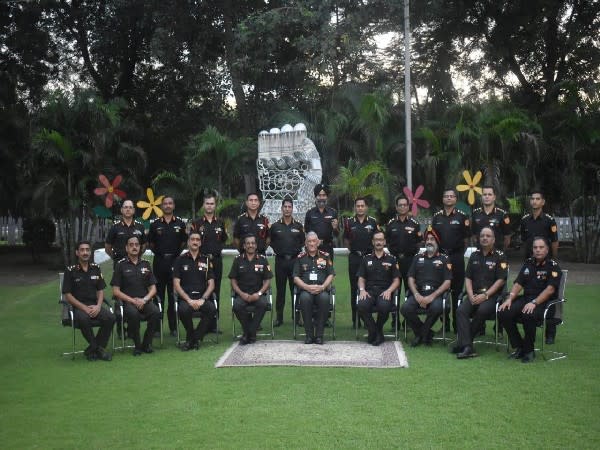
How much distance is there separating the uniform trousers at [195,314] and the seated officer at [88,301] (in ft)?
2.30

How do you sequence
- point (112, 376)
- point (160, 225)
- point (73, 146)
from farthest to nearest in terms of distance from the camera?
point (73, 146) → point (160, 225) → point (112, 376)

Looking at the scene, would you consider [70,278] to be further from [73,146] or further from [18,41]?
[18,41]

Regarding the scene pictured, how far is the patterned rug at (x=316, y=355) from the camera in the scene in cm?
644

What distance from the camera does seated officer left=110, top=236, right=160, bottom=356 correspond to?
7.14m

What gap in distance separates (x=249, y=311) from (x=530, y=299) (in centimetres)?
278

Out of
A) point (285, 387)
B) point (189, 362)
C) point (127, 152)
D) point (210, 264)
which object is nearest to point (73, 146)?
point (127, 152)

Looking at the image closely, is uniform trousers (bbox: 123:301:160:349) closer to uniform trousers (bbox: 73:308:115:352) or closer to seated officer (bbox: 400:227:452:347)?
uniform trousers (bbox: 73:308:115:352)

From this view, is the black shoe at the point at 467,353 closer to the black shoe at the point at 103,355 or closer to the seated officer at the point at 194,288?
the seated officer at the point at 194,288

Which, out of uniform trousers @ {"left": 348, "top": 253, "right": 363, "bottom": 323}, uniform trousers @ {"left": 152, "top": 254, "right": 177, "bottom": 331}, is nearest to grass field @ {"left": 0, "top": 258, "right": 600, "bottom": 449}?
uniform trousers @ {"left": 152, "top": 254, "right": 177, "bottom": 331}

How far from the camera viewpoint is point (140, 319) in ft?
23.6

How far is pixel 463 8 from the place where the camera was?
2002cm

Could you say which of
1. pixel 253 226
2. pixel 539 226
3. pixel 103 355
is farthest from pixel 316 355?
pixel 539 226

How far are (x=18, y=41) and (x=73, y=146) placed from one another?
7210 millimetres

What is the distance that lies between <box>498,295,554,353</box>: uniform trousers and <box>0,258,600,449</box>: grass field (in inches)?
8.1
